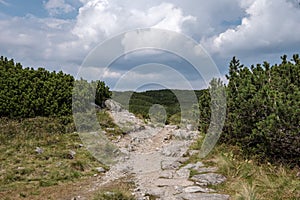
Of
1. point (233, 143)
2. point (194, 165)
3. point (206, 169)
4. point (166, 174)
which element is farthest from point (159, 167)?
point (233, 143)

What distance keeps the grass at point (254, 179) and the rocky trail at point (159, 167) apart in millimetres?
354

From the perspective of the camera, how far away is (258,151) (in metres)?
10.4

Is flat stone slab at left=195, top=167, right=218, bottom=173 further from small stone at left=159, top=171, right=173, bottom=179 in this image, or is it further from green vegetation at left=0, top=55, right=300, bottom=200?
small stone at left=159, top=171, right=173, bottom=179

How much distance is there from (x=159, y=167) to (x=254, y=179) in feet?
11.6

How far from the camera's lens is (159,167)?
11.7 meters

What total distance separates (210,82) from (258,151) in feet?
13.1

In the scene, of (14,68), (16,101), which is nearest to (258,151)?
(16,101)

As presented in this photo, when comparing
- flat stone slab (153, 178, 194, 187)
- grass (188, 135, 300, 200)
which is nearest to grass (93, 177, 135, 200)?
flat stone slab (153, 178, 194, 187)

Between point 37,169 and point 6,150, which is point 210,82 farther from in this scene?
point 6,150

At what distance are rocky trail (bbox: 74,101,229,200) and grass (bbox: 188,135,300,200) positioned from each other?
354 millimetres

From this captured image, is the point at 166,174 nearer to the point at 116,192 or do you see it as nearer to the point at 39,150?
the point at 116,192

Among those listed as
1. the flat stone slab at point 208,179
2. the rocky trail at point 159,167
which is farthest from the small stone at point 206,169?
the flat stone slab at point 208,179

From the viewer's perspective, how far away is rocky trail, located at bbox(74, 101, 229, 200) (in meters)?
8.58

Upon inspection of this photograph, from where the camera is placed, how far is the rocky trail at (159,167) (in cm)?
858
